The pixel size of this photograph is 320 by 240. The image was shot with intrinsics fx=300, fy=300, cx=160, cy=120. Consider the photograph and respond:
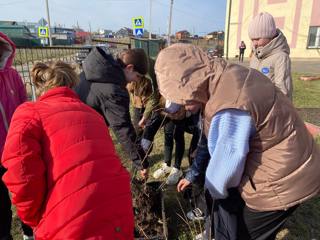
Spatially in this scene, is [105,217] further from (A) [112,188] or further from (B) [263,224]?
(B) [263,224]

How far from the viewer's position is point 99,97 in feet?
7.13

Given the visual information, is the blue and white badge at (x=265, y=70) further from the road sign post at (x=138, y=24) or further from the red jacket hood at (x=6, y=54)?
the road sign post at (x=138, y=24)

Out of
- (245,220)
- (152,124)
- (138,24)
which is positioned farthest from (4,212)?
(138,24)

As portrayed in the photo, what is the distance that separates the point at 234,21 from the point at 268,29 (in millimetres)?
26541

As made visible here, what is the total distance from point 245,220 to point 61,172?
1055 millimetres

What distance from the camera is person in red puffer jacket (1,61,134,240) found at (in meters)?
1.35

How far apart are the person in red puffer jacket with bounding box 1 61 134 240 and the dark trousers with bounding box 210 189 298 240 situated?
64cm

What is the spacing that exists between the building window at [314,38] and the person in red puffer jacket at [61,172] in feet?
86.8

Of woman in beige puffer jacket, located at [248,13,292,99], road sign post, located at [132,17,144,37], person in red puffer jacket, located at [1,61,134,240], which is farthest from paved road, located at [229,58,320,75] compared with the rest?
person in red puffer jacket, located at [1,61,134,240]

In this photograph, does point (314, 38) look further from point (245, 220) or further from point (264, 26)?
point (245, 220)

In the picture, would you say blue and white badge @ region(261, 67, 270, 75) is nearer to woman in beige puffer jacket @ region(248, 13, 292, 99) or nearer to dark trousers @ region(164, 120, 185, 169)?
woman in beige puffer jacket @ region(248, 13, 292, 99)

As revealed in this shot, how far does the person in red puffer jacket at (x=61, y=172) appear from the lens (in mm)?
1346

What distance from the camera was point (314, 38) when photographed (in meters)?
23.9

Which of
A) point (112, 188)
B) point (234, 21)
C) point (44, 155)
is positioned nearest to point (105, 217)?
point (112, 188)
